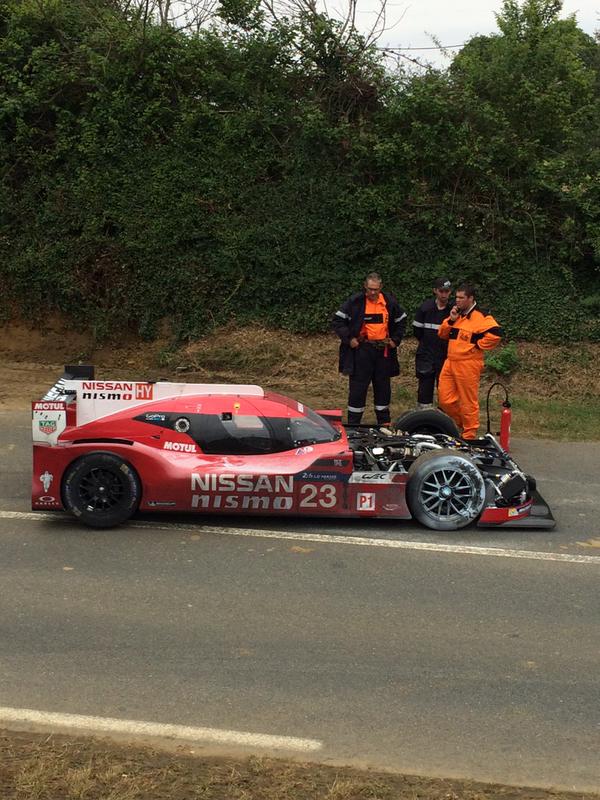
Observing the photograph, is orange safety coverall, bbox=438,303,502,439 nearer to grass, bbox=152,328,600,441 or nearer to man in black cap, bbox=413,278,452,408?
man in black cap, bbox=413,278,452,408

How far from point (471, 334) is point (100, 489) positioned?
16.1ft

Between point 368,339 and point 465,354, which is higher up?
point 368,339

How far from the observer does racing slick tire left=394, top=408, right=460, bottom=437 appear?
401 inches

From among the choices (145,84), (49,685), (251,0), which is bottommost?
A: (49,685)

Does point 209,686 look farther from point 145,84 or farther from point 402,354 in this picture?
point 145,84

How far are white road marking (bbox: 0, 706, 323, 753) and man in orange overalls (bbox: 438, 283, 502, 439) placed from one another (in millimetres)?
6574

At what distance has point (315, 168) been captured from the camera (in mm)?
16562

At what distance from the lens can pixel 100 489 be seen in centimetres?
830

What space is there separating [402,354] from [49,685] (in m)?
10.6

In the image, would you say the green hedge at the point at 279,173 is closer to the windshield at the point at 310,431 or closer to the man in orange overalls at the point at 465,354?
the man in orange overalls at the point at 465,354

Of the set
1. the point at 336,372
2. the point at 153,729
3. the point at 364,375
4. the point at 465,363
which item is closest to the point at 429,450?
the point at 465,363

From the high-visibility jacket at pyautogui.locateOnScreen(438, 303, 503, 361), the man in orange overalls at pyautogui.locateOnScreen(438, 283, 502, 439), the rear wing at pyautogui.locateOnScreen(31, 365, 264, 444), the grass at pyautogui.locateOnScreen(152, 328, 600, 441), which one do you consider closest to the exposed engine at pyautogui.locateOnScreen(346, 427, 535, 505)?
the rear wing at pyautogui.locateOnScreen(31, 365, 264, 444)

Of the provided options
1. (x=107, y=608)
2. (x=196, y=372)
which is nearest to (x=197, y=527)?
(x=107, y=608)

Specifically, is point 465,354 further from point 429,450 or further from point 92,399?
point 92,399
